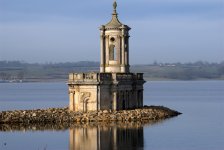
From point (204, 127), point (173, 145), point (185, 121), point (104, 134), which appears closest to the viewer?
point (173, 145)

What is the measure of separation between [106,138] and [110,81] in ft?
38.9

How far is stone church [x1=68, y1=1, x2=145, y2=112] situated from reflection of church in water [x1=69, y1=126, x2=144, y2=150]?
5.46 m

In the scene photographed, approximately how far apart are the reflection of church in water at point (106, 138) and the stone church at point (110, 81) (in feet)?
17.9

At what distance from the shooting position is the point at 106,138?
4528 centimetres

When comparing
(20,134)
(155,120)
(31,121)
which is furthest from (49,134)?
(155,120)

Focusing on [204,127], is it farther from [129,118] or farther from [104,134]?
[104,134]

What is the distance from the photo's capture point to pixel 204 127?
5453cm

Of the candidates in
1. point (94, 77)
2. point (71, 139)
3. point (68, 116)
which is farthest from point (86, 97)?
point (71, 139)

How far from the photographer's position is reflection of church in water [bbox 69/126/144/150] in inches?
1644

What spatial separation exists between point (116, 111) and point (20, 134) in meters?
10.2

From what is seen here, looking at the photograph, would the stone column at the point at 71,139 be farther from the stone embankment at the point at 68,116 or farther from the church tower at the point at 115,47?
the church tower at the point at 115,47

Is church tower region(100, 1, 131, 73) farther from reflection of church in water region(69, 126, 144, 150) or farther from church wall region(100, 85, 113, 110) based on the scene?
reflection of church in water region(69, 126, 144, 150)

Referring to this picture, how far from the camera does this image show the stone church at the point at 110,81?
184 ft

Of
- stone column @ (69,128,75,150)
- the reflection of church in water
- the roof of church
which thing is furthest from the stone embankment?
the roof of church
